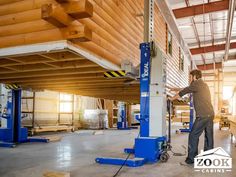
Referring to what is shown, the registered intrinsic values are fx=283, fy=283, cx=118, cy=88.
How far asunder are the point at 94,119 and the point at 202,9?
25.5 ft

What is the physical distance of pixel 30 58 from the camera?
5172mm

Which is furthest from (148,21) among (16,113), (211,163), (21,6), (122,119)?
(122,119)

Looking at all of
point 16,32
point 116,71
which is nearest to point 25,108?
point 116,71

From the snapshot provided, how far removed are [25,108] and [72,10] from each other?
373 inches

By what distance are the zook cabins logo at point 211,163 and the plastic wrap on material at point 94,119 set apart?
33.1 ft

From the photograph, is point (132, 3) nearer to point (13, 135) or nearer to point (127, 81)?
point (127, 81)

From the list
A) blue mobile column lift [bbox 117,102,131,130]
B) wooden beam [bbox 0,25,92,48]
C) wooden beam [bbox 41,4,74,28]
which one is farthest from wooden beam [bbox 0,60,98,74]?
blue mobile column lift [bbox 117,102,131,130]

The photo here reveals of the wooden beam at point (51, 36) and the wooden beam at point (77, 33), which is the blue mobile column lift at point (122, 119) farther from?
the wooden beam at point (77, 33)

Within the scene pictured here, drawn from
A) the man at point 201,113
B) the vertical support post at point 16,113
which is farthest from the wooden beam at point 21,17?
the vertical support post at point 16,113

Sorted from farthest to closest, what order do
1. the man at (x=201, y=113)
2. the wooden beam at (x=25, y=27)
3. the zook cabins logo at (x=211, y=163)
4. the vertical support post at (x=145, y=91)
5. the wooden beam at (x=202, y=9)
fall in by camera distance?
1. the wooden beam at (x=202, y=9)
2. the vertical support post at (x=145, y=91)
3. the man at (x=201, y=113)
4. the zook cabins logo at (x=211, y=163)
5. the wooden beam at (x=25, y=27)

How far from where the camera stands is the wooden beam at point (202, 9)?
12312mm

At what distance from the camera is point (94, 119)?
50.5ft

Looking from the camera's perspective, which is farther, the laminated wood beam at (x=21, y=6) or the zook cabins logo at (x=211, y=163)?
the zook cabins logo at (x=211, y=163)

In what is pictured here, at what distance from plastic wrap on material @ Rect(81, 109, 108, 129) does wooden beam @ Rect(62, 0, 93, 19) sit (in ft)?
38.3
